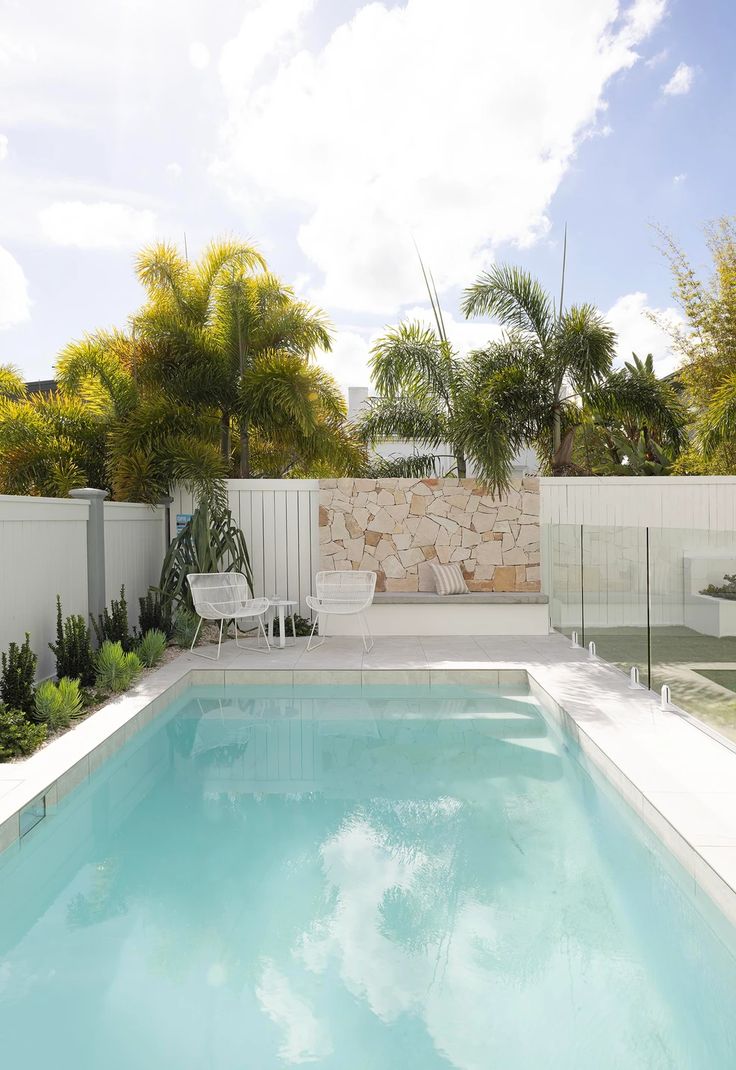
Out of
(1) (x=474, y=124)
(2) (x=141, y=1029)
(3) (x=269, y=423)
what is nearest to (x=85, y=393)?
(3) (x=269, y=423)

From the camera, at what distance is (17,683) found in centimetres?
500

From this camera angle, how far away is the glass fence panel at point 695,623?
4.50 metres

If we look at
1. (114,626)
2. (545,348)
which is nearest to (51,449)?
(114,626)

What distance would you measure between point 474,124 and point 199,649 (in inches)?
285

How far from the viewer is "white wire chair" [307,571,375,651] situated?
27.2 feet

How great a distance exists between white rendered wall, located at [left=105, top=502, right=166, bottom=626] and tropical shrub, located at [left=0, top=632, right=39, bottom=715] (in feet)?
8.51

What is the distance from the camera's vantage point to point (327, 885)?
3303 millimetres

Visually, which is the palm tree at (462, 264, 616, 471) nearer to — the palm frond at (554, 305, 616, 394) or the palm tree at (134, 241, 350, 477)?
the palm frond at (554, 305, 616, 394)

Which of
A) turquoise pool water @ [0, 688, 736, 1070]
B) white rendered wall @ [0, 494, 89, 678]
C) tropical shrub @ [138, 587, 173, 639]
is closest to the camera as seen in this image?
turquoise pool water @ [0, 688, 736, 1070]

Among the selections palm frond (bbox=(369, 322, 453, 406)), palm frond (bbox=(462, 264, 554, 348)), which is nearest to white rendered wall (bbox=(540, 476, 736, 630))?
palm frond (bbox=(369, 322, 453, 406))

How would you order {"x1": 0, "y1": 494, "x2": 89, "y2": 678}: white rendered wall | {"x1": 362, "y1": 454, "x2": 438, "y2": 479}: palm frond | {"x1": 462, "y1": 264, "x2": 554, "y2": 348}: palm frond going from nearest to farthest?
{"x1": 0, "y1": 494, "x2": 89, "y2": 678}: white rendered wall < {"x1": 462, "y1": 264, "x2": 554, "y2": 348}: palm frond < {"x1": 362, "y1": 454, "x2": 438, "y2": 479}: palm frond

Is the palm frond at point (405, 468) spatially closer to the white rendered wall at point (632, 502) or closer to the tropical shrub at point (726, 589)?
the white rendered wall at point (632, 502)

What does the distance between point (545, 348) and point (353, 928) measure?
838 centimetres

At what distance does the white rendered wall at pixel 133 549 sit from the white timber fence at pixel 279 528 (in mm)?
536
